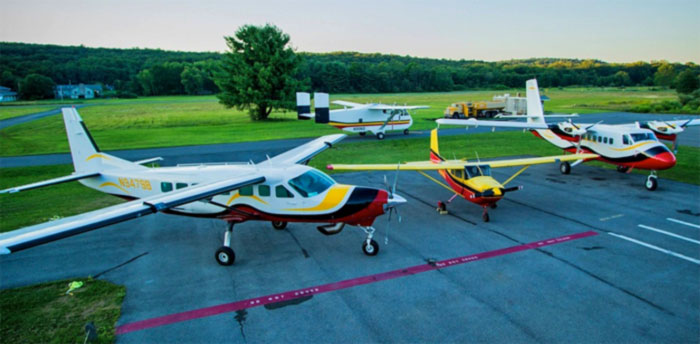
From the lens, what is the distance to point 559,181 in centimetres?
1923

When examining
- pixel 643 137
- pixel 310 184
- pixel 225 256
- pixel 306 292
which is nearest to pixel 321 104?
pixel 310 184

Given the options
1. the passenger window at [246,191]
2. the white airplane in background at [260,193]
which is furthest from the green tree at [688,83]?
the passenger window at [246,191]

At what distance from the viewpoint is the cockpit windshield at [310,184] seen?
33.8ft

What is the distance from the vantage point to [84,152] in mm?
12109

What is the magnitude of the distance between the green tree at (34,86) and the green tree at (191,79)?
37838 millimetres

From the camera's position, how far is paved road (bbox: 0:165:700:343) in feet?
A: 24.2

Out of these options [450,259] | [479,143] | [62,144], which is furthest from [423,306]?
[62,144]

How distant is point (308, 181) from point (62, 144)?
3216 centimetres

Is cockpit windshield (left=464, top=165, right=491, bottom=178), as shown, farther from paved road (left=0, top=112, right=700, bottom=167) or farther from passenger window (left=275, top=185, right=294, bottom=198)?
paved road (left=0, top=112, right=700, bottom=167)

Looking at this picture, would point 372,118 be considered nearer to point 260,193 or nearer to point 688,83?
point 260,193

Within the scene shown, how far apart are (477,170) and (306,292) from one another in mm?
8559

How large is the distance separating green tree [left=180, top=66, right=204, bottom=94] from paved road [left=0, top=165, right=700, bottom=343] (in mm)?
120981

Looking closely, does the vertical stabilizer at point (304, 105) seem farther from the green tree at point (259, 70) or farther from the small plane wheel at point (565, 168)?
the green tree at point (259, 70)

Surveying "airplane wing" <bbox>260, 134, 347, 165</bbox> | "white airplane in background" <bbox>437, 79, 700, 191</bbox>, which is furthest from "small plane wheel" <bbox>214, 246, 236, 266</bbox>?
"white airplane in background" <bbox>437, 79, 700, 191</bbox>
